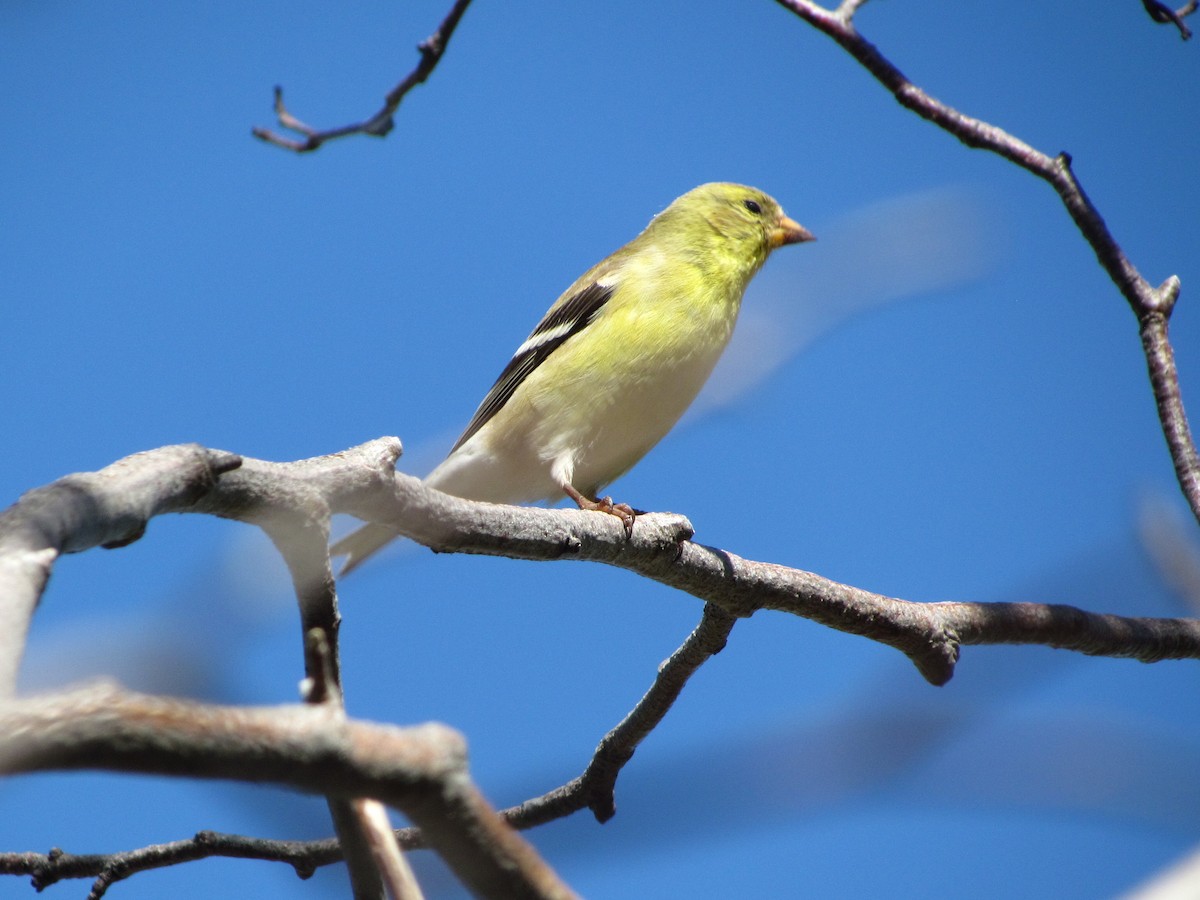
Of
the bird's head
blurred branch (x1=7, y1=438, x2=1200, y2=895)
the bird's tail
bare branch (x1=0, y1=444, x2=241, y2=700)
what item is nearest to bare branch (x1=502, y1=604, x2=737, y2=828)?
blurred branch (x1=7, y1=438, x2=1200, y2=895)

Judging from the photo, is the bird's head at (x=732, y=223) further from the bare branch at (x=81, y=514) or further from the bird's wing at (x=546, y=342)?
the bare branch at (x=81, y=514)

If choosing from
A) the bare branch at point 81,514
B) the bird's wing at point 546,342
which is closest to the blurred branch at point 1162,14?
the bird's wing at point 546,342

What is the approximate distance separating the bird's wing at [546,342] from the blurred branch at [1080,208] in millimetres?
2476

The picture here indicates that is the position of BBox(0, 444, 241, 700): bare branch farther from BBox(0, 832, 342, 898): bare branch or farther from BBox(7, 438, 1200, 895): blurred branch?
BBox(0, 832, 342, 898): bare branch

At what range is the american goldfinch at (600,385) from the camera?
17.9 ft

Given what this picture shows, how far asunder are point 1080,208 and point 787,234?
3274 mm

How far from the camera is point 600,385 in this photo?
17.9ft

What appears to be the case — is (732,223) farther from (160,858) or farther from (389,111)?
(160,858)

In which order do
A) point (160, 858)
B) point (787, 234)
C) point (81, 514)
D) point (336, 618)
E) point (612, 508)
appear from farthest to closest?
point (787, 234) < point (612, 508) < point (160, 858) < point (336, 618) < point (81, 514)

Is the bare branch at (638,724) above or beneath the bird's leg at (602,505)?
beneath

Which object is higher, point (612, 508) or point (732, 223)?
point (732, 223)

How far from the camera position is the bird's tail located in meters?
5.13

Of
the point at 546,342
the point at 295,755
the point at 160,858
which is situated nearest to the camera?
the point at 295,755

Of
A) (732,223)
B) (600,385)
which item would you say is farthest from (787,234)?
(600,385)
